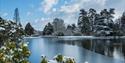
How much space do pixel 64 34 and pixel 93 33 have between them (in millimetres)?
15715

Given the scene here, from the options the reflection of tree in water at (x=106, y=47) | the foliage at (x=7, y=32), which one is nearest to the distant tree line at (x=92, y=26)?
the reflection of tree in water at (x=106, y=47)

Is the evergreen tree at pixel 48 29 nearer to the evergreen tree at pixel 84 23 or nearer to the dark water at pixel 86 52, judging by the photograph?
the evergreen tree at pixel 84 23

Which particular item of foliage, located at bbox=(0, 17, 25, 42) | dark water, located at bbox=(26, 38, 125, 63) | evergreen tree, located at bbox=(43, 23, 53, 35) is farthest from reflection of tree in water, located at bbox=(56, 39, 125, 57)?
evergreen tree, located at bbox=(43, 23, 53, 35)

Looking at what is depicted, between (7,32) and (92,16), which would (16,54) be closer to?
(7,32)

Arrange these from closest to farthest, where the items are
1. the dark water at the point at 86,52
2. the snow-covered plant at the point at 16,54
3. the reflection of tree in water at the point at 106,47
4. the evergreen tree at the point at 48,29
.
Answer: the snow-covered plant at the point at 16,54 → the dark water at the point at 86,52 → the reflection of tree in water at the point at 106,47 → the evergreen tree at the point at 48,29

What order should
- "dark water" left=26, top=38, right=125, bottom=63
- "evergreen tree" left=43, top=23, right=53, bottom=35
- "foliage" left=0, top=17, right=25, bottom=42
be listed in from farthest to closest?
1. "evergreen tree" left=43, top=23, right=53, bottom=35
2. "dark water" left=26, top=38, right=125, bottom=63
3. "foliage" left=0, top=17, right=25, bottom=42

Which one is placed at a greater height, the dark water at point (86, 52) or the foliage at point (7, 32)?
the foliage at point (7, 32)

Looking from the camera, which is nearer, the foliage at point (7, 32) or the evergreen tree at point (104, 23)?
the foliage at point (7, 32)

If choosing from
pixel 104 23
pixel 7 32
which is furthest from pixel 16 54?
pixel 104 23

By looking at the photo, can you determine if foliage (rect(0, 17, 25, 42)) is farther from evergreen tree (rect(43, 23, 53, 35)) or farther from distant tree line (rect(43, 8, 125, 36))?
evergreen tree (rect(43, 23, 53, 35))

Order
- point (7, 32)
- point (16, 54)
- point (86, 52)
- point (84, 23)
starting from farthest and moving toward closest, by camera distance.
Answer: point (84, 23) → point (86, 52) → point (7, 32) → point (16, 54)

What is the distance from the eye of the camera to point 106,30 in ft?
273

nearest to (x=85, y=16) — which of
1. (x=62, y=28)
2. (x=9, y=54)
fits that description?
(x=62, y=28)

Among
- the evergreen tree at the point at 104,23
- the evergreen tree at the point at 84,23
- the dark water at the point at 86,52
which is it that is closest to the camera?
the dark water at the point at 86,52
